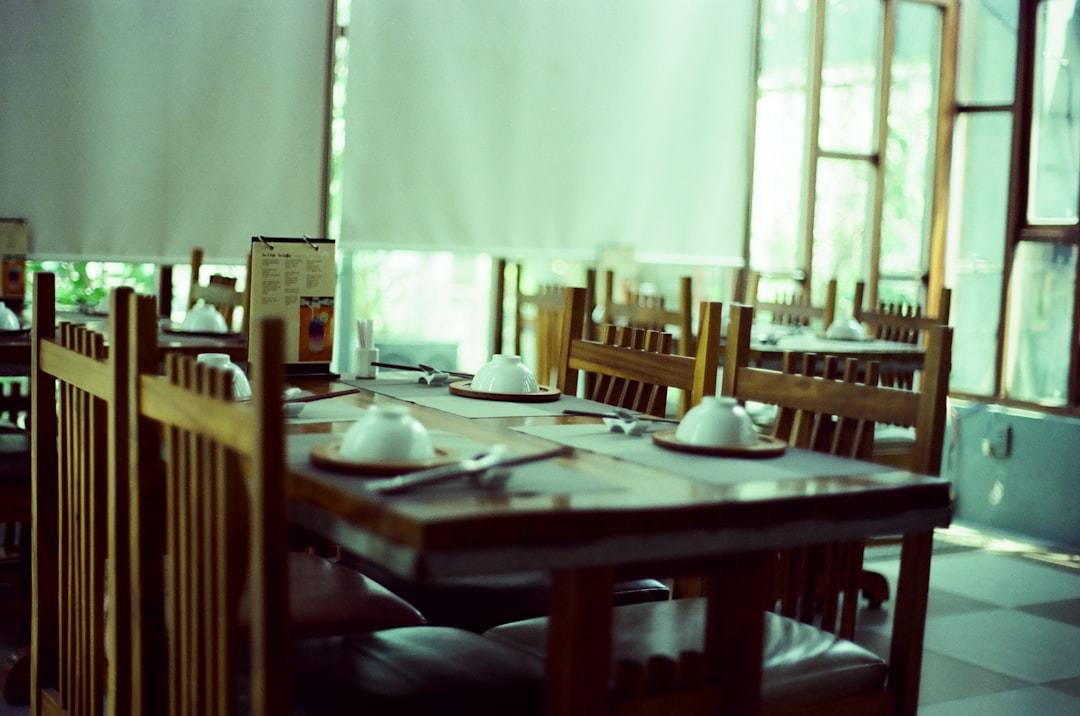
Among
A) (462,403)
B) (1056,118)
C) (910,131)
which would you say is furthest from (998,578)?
(462,403)

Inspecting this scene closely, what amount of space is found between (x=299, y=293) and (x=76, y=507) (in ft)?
2.50

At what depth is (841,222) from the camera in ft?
19.0

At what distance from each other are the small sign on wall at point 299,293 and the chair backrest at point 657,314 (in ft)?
4.64

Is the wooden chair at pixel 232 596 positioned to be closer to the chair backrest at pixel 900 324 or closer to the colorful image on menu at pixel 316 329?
the colorful image on menu at pixel 316 329

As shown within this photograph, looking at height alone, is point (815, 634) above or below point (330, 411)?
below

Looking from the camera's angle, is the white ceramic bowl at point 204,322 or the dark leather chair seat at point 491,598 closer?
the dark leather chair seat at point 491,598

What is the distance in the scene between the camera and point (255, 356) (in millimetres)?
1130

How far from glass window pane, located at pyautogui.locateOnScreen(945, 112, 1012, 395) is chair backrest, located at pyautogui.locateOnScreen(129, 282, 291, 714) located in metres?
4.61

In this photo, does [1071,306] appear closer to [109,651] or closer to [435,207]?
[435,207]

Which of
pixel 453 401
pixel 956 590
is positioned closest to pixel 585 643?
pixel 453 401

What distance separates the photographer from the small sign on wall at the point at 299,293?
2.33m

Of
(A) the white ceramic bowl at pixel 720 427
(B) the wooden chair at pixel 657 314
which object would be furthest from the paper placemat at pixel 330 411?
(B) the wooden chair at pixel 657 314

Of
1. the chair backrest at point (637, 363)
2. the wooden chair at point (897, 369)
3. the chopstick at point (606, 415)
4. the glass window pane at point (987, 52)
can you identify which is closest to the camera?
the chopstick at point (606, 415)

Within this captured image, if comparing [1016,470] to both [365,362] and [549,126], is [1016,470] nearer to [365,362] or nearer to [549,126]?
[549,126]
